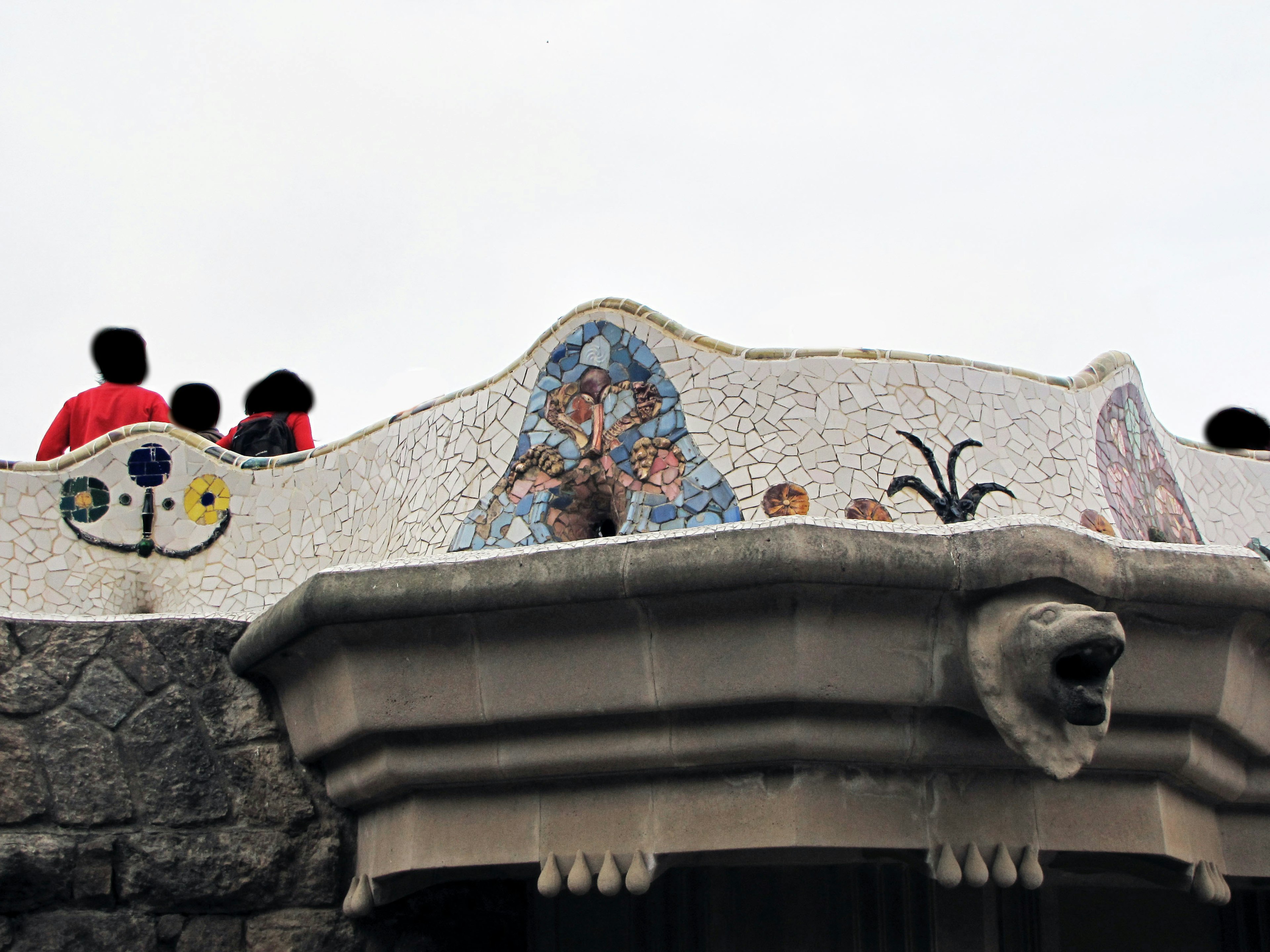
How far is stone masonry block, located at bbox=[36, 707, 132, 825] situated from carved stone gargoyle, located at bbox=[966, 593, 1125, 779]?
221 cm

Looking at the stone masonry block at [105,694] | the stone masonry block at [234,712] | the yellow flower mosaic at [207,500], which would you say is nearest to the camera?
the stone masonry block at [105,694]

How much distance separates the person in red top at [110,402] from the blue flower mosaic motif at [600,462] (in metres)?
1.72

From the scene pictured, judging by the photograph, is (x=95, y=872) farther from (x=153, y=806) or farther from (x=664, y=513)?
(x=664, y=513)

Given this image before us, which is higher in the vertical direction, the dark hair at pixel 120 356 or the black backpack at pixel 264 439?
the dark hair at pixel 120 356

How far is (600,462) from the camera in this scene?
4211mm

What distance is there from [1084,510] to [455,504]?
173 cm

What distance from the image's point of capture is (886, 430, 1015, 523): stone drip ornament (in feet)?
13.3

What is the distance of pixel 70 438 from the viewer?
215 inches

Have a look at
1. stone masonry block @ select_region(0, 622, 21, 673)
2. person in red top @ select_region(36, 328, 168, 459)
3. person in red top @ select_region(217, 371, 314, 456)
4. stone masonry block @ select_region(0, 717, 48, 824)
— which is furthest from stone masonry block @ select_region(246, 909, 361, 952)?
person in red top @ select_region(36, 328, 168, 459)

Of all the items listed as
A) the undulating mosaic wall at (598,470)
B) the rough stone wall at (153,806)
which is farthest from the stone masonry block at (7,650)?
the undulating mosaic wall at (598,470)

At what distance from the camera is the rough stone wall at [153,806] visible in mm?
3963

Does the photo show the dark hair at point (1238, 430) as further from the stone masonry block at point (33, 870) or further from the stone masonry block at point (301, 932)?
the stone masonry block at point (33, 870)

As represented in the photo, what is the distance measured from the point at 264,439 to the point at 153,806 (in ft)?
5.47

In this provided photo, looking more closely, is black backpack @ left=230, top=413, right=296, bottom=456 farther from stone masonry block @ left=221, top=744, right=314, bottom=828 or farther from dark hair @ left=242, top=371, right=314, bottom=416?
stone masonry block @ left=221, top=744, right=314, bottom=828
